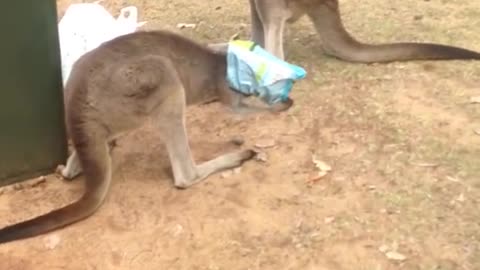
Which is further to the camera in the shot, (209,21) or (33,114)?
(209,21)

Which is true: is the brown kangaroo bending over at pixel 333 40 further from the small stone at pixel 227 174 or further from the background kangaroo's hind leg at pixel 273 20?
the small stone at pixel 227 174

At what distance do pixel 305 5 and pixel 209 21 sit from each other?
82 centimetres

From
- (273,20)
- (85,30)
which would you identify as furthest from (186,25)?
(85,30)

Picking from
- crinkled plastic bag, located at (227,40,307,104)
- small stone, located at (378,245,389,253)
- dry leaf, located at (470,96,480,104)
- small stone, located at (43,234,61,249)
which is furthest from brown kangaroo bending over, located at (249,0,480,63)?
small stone, located at (43,234,61,249)

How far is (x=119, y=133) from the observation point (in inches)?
134

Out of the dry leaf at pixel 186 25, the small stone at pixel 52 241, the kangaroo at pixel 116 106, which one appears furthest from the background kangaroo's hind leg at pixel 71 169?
the dry leaf at pixel 186 25

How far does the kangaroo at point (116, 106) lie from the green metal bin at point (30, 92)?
124 mm

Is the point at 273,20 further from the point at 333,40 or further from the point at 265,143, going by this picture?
the point at 265,143

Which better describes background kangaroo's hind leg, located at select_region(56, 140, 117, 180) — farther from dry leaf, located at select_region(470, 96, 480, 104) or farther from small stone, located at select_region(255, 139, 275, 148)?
dry leaf, located at select_region(470, 96, 480, 104)

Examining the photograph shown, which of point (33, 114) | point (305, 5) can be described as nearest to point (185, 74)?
point (33, 114)

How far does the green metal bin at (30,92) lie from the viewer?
3.34 m

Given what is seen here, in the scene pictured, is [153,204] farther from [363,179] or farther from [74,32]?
[74,32]

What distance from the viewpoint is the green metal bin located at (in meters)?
3.34

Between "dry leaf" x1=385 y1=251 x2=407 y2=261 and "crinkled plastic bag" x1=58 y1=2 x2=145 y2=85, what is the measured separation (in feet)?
5.13
